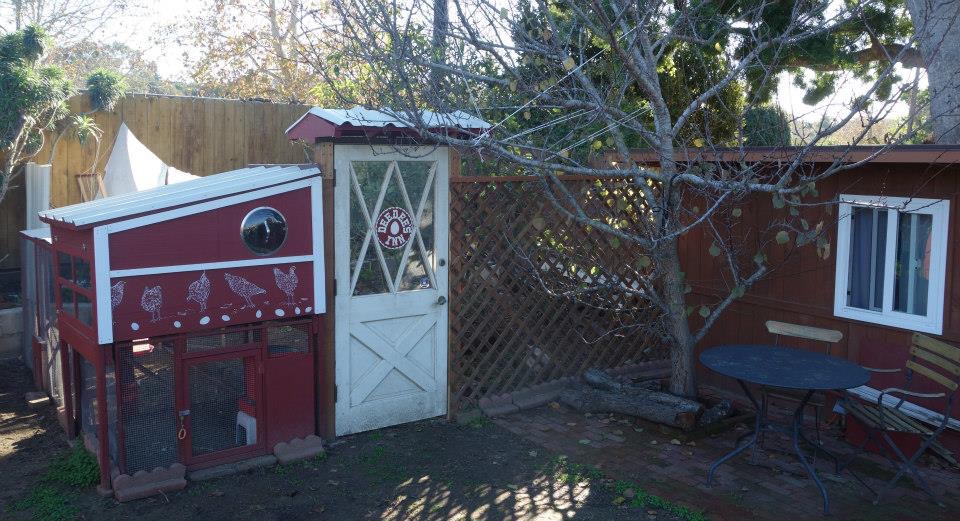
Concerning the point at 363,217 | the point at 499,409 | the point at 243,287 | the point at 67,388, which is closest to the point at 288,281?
the point at 243,287

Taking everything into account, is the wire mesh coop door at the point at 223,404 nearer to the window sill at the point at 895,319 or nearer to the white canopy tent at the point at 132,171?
the white canopy tent at the point at 132,171

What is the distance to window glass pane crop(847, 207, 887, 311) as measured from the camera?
5988 millimetres

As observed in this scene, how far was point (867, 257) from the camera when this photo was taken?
6.08 m

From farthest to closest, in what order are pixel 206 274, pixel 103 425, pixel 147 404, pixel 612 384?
pixel 612 384
pixel 206 274
pixel 147 404
pixel 103 425

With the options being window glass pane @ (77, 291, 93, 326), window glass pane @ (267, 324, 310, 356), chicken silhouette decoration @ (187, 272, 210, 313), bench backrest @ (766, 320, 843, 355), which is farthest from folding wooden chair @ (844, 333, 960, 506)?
window glass pane @ (77, 291, 93, 326)

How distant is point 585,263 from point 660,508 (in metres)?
2.59

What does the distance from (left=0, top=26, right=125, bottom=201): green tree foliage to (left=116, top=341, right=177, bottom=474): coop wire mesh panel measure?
12.4 ft

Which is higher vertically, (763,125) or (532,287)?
(763,125)

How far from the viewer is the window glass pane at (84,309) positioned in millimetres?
4977

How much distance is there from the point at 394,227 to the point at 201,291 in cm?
149

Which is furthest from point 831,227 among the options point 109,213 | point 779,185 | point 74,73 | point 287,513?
point 74,73

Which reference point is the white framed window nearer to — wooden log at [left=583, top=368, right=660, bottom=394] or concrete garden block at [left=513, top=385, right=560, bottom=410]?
wooden log at [left=583, top=368, right=660, bottom=394]

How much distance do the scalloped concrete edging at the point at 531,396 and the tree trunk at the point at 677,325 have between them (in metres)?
0.85

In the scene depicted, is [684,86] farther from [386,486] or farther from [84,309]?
[84,309]
